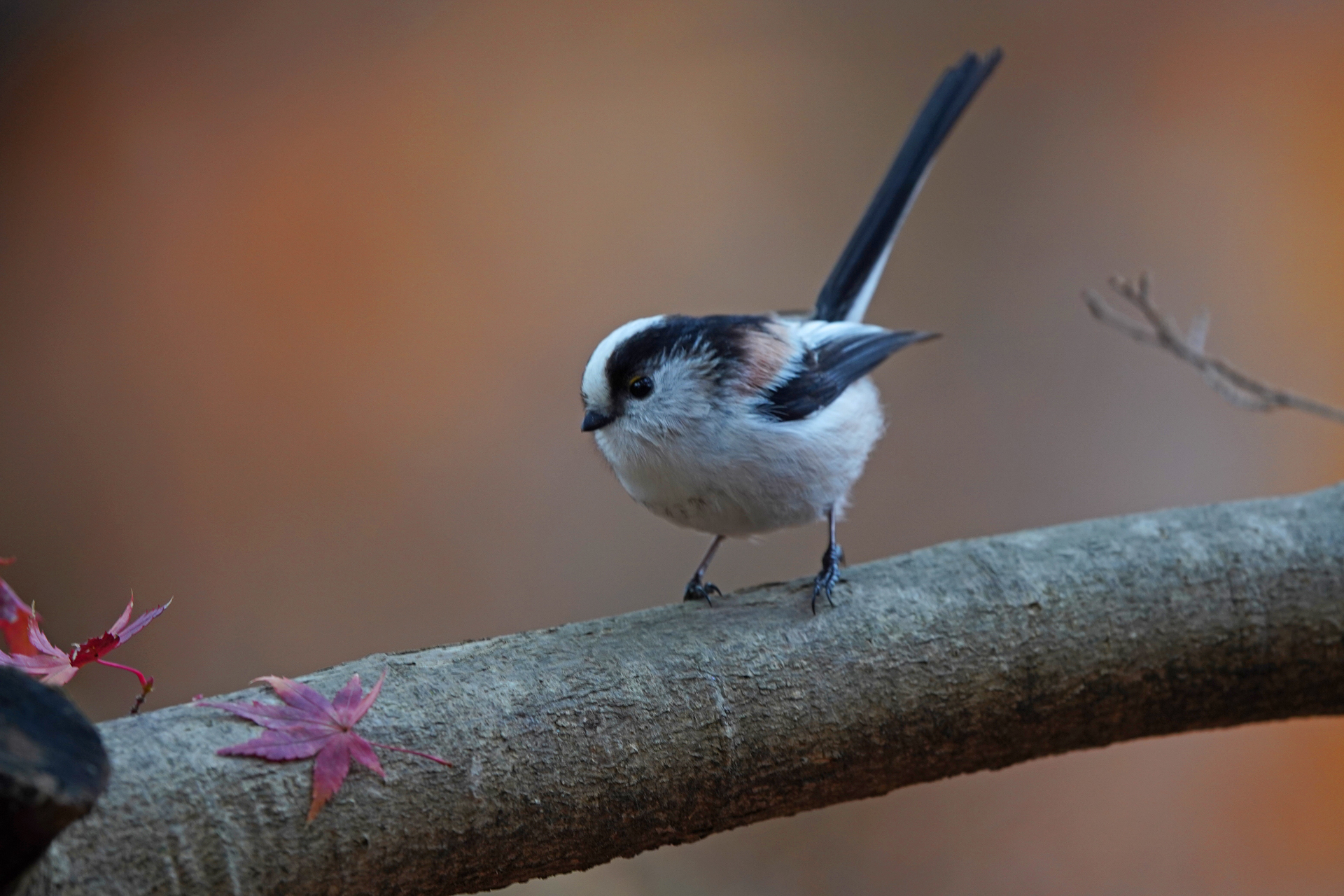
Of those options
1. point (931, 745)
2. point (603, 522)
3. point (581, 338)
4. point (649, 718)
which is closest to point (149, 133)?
point (581, 338)

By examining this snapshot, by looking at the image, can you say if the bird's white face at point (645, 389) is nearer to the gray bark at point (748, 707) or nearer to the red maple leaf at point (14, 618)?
the gray bark at point (748, 707)

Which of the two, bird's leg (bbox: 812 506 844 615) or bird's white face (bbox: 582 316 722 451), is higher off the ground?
bird's white face (bbox: 582 316 722 451)

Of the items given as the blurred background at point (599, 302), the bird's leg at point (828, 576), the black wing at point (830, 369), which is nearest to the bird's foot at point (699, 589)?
the bird's leg at point (828, 576)

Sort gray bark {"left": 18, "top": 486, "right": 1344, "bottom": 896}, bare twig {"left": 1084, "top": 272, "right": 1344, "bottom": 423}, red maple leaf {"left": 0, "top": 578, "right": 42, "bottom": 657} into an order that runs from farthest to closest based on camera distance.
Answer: bare twig {"left": 1084, "top": 272, "right": 1344, "bottom": 423}
red maple leaf {"left": 0, "top": 578, "right": 42, "bottom": 657}
gray bark {"left": 18, "top": 486, "right": 1344, "bottom": 896}

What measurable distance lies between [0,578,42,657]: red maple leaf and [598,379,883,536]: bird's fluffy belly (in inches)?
34.0

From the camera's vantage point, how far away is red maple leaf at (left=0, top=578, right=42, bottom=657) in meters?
1.16

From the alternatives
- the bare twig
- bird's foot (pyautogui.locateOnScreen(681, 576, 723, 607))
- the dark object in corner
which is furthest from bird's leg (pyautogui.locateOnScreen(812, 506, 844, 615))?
the dark object in corner

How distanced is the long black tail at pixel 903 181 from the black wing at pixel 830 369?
140 millimetres

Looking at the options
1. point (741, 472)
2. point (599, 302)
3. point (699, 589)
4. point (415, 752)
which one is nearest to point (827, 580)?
point (741, 472)

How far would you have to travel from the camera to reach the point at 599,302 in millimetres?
3508

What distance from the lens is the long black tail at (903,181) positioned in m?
2.07

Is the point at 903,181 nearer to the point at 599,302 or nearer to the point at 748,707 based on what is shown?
the point at 748,707

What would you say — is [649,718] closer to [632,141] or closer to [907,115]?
[632,141]

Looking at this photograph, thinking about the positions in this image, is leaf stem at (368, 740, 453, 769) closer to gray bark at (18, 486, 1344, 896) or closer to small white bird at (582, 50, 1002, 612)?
gray bark at (18, 486, 1344, 896)
